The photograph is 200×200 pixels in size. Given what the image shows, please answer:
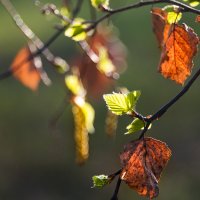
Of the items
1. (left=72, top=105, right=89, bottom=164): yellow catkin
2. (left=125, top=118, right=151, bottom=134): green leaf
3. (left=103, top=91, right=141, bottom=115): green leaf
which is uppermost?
(left=103, top=91, right=141, bottom=115): green leaf

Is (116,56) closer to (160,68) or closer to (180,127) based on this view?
(160,68)

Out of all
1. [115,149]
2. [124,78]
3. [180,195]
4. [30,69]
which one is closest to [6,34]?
[124,78]

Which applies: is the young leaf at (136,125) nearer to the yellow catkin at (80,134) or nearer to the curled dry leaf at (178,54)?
the curled dry leaf at (178,54)

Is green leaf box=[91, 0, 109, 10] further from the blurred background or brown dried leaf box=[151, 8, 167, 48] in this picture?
the blurred background

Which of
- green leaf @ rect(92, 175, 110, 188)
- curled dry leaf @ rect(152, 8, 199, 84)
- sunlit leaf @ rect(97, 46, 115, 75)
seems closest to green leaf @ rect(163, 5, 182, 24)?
curled dry leaf @ rect(152, 8, 199, 84)

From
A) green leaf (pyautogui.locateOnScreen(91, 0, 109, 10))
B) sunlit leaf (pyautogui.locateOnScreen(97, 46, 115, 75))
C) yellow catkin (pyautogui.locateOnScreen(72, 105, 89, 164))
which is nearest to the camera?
green leaf (pyautogui.locateOnScreen(91, 0, 109, 10))
